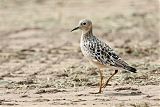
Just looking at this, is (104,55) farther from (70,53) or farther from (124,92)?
(70,53)

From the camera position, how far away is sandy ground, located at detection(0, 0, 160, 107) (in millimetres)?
10617

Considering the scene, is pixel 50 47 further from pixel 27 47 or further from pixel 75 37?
pixel 75 37

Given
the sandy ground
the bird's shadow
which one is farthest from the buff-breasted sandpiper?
the sandy ground

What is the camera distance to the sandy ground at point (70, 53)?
1062 centimetres

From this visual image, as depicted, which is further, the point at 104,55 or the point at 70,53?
the point at 70,53

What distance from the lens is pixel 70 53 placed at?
1627 centimetres

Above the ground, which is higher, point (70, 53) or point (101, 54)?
point (101, 54)

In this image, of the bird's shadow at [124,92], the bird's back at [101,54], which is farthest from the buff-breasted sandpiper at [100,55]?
the bird's shadow at [124,92]

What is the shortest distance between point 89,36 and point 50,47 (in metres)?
5.91

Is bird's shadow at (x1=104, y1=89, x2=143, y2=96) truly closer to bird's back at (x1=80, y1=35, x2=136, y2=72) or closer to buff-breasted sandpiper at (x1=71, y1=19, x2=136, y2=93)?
buff-breasted sandpiper at (x1=71, y1=19, x2=136, y2=93)

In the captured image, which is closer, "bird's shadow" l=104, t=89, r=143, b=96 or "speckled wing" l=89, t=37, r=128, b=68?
"bird's shadow" l=104, t=89, r=143, b=96

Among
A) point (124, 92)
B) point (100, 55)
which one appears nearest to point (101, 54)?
point (100, 55)

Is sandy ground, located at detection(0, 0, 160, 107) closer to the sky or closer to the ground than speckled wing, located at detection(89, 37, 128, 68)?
closer to the ground

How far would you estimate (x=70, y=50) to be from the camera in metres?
16.8
